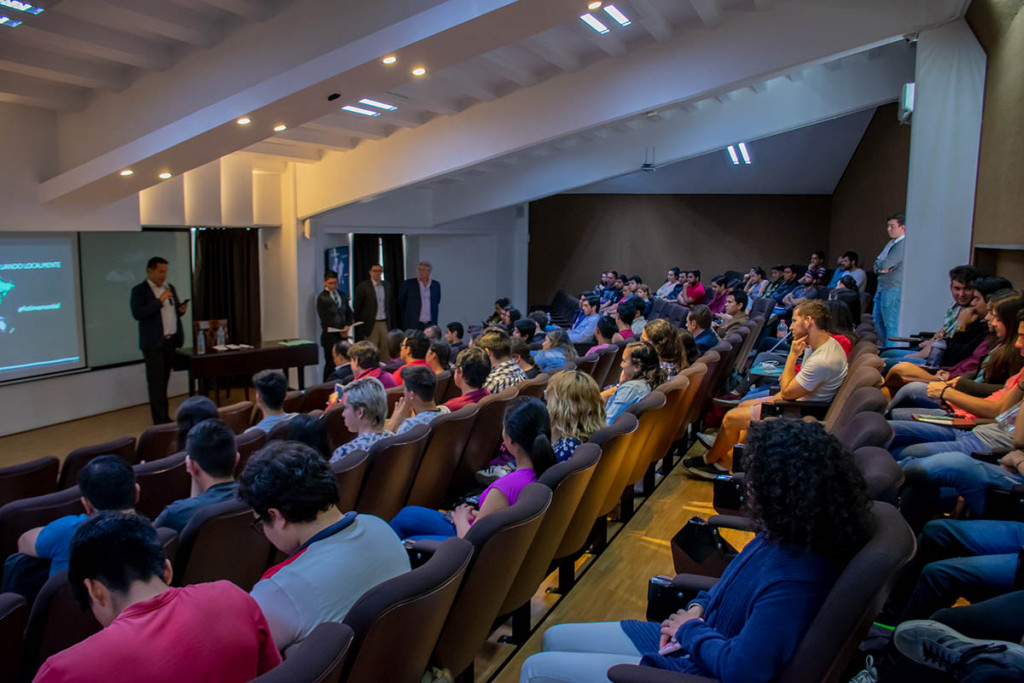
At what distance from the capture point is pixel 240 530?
246 cm

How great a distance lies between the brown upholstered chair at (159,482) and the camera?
319 centimetres

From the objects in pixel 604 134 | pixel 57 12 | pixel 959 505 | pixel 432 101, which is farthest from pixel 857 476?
pixel 604 134

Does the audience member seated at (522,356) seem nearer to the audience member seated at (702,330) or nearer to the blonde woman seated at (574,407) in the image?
the audience member seated at (702,330)

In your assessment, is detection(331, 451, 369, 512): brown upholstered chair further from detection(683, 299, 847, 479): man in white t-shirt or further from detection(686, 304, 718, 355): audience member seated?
detection(686, 304, 718, 355): audience member seated

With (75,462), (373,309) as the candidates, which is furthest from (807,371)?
(373,309)

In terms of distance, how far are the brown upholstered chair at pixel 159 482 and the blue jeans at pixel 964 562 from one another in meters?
2.91

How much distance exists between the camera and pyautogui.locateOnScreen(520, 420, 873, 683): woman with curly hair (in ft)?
5.34

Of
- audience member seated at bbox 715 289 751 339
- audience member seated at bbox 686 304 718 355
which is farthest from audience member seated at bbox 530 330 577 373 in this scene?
audience member seated at bbox 715 289 751 339

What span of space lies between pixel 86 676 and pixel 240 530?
1122 millimetres

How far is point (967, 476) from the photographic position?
2.78 meters

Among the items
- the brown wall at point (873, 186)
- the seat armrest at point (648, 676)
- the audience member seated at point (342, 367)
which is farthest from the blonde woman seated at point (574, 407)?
the brown wall at point (873, 186)

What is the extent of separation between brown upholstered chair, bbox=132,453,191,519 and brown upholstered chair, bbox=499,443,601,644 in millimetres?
1643

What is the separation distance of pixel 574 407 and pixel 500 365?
1570 millimetres

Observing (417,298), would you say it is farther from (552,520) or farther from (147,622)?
(147,622)
